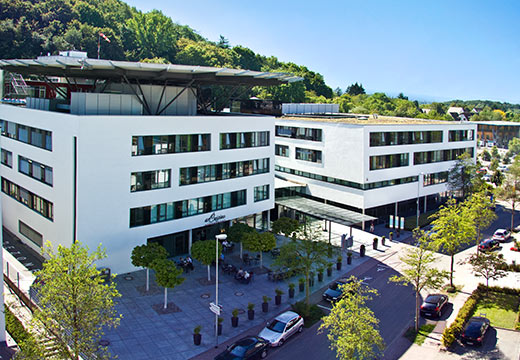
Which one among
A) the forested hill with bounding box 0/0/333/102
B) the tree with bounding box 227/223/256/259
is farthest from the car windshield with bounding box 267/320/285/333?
the forested hill with bounding box 0/0/333/102

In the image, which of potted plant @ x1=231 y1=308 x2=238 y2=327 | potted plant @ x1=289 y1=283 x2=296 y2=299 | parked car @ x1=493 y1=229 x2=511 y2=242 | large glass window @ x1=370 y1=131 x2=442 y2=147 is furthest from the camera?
large glass window @ x1=370 y1=131 x2=442 y2=147

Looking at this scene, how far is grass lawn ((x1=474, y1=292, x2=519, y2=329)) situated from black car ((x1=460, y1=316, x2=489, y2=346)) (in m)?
3.24

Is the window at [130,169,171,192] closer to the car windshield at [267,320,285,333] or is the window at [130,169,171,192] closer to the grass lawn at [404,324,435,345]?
the car windshield at [267,320,285,333]

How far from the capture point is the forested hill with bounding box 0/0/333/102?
11175 cm

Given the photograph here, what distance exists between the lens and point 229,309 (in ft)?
108

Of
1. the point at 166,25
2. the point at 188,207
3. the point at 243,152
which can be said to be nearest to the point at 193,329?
the point at 188,207

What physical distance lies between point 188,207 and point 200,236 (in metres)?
4.01

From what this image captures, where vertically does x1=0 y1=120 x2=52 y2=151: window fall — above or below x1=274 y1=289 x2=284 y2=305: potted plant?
above

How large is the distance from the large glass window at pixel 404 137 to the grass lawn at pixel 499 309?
79.9ft

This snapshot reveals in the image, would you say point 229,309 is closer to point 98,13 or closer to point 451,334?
point 451,334

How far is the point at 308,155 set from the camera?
6269 cm

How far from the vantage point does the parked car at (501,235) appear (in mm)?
54378

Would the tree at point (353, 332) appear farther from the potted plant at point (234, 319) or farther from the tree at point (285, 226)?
the tree at point (285, 226)

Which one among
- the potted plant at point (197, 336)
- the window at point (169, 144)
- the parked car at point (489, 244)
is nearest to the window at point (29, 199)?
the window at point (169, 144)
